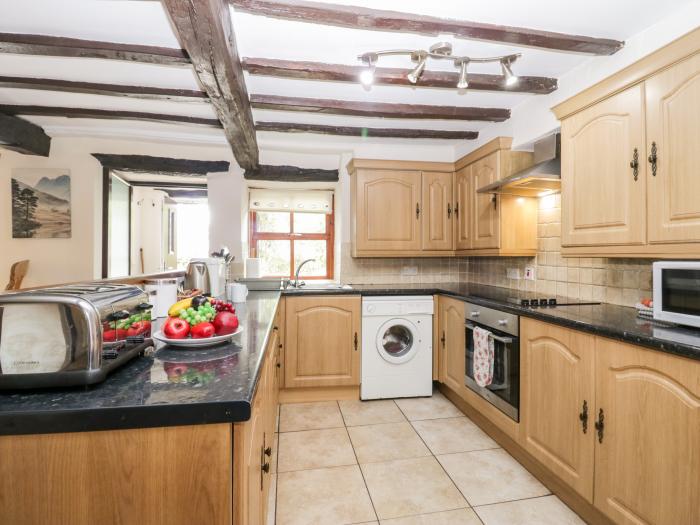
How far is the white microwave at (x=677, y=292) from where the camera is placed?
52.3 inches

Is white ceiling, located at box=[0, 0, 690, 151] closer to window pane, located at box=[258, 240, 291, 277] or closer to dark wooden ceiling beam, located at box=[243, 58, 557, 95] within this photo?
dark wooden ceiling beam, located at box=[243, 58, 557, 95]

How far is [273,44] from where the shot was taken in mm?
1845

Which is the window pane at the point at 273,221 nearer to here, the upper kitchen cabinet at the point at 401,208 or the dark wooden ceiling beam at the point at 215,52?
the upper kitchen cabinet at the point at 401,208

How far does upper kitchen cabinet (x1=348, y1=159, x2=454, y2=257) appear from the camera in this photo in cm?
322

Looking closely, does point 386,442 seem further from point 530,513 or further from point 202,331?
point 202,331

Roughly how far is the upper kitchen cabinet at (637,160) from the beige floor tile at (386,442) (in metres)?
1.48

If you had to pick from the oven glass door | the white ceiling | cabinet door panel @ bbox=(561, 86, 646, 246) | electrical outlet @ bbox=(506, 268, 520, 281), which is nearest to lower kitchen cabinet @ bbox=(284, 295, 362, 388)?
the oven glass door

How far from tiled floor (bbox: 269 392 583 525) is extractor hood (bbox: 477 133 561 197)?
1660 millimetres

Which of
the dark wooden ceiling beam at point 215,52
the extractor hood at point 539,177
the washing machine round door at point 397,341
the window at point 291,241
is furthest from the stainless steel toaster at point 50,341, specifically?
the window at point 291,241

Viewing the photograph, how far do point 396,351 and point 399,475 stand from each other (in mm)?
1163

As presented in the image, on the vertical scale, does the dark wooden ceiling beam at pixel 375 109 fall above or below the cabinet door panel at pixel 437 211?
above

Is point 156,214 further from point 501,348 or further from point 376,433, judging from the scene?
point 501,348

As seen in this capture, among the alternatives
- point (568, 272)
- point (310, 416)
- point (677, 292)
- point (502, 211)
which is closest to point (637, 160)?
point (677, 292)

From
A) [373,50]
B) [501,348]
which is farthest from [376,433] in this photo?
[373,50]
